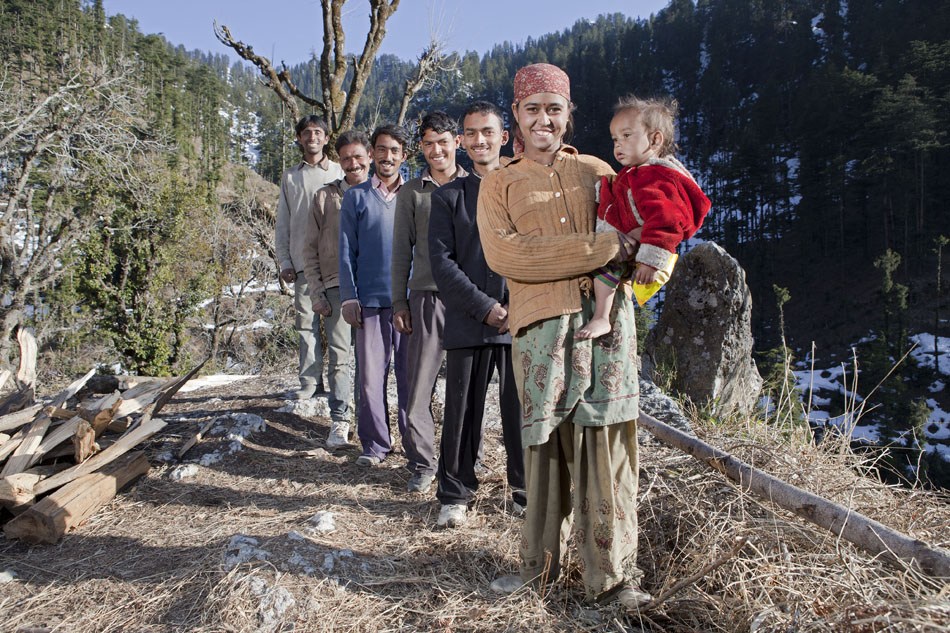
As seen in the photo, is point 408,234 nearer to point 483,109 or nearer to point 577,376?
point 483,109

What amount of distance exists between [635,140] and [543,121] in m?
0.35

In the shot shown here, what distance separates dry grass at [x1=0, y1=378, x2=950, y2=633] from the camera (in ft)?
6.33

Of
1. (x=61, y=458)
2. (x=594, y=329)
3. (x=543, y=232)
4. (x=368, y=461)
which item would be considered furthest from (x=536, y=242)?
(x=61, y=458)

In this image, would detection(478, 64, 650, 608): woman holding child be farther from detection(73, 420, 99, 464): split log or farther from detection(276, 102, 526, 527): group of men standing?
detection(73, 420, 99, 464): split log

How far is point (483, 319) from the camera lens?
2.79m

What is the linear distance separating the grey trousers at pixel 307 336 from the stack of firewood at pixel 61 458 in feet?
3.72

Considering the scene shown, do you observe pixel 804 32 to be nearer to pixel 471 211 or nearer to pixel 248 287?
pixel 248 287

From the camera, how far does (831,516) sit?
220cm

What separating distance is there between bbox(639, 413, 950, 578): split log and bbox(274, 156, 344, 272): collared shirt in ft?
10.3

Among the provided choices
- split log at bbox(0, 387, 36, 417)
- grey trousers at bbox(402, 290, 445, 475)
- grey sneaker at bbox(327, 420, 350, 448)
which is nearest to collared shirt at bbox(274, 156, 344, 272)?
grey sneaker at bbox(327, 420, 350, 448)

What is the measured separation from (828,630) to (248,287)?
15632 mm

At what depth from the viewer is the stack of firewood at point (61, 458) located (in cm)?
307

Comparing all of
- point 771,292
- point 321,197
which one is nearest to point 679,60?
point 771,292

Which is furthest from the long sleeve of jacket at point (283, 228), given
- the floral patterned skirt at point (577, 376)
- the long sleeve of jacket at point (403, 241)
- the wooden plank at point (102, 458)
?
the floral patterned skirt at point (577, 376)
